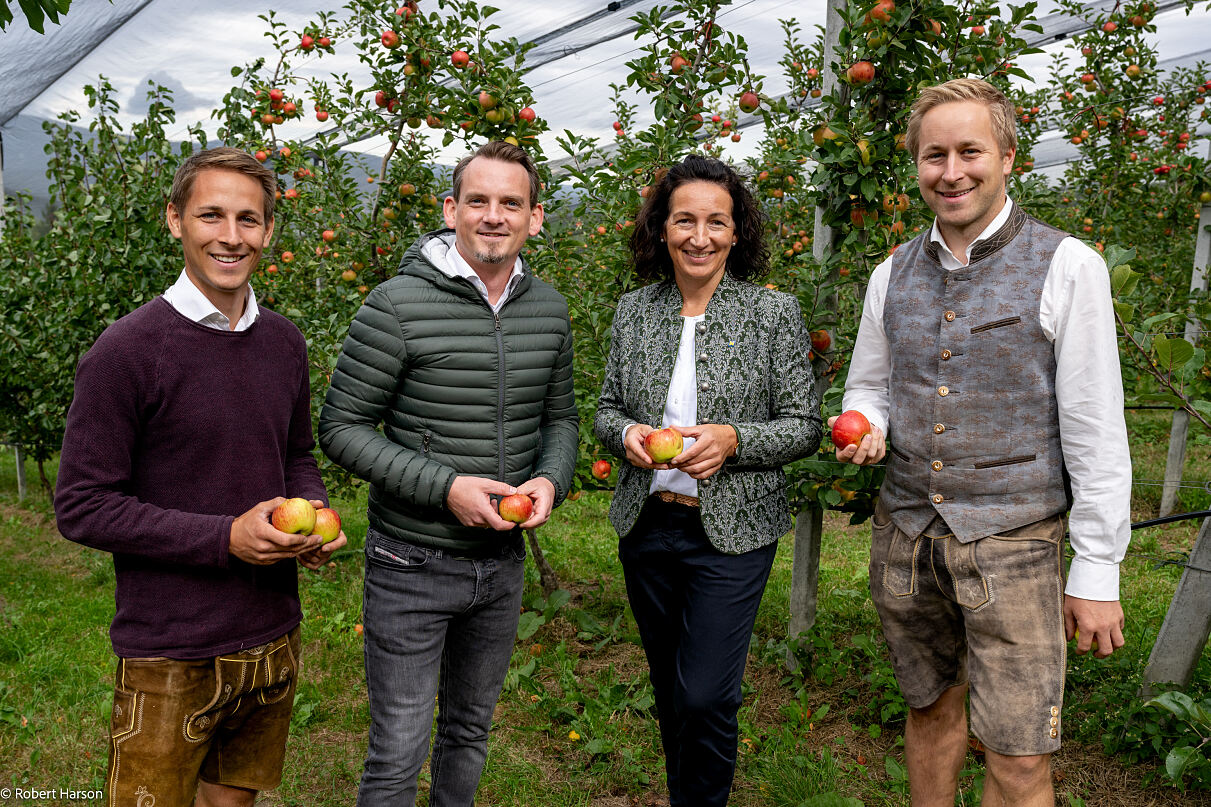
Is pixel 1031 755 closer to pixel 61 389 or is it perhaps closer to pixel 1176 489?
pixel 1176 489

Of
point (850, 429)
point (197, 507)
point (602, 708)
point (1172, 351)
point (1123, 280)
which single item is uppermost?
point (1123, 280)

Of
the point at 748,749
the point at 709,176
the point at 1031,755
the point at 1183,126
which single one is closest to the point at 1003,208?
the point at 709,176

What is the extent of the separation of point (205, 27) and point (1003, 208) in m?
4.82

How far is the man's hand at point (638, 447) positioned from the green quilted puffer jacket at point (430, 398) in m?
0.18

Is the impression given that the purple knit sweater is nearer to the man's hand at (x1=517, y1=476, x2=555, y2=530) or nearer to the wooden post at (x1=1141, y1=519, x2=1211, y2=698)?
the man's hand at (x1=517, y1=476, x2=555, y2=530)

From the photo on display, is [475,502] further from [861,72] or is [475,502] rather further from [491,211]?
[861,72]

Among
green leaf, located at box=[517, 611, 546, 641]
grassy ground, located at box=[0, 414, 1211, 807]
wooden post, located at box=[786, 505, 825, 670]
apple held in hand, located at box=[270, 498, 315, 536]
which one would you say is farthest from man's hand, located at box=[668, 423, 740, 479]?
green leaf, located at box=[517, 611, 546, 641]

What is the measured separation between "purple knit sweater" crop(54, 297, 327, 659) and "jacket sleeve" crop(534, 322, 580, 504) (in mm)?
601

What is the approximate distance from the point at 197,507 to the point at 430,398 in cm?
51

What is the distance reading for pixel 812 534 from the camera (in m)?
3.17

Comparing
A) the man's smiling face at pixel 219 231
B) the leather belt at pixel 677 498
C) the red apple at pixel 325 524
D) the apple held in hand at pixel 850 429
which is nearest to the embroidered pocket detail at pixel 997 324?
the apple held in hand at pixel 850 429

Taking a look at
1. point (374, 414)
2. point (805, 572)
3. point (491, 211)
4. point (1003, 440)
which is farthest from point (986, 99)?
point (805, 572)

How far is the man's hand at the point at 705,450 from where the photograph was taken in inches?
71.7

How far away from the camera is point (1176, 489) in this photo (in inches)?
205
